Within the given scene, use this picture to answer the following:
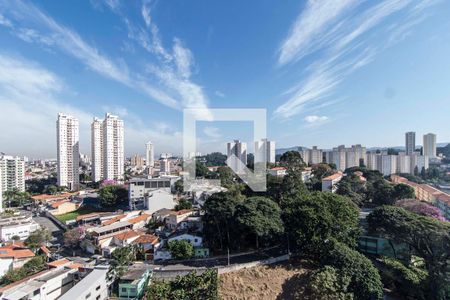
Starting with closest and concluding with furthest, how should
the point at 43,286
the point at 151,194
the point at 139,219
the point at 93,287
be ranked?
1. the point at 93,287
2. the point at 43,286
3. the point at 139,219
4. the point at 151,194

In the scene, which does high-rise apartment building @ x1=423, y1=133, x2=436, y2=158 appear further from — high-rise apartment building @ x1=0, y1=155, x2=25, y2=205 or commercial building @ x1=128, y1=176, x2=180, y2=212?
high-rise apartment building @ x1=0, y1=155, x2=25, y2=205

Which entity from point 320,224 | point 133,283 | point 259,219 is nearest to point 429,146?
point 320,224

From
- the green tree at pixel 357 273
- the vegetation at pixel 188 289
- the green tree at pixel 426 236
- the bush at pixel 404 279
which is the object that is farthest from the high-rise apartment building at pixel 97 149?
the bush at pixel 404 279

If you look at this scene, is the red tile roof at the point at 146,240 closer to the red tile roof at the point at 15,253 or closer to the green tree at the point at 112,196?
the red tile roof at the point at 15,253

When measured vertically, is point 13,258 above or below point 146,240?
below

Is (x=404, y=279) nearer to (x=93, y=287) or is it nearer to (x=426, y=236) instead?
(x=426, y=236)

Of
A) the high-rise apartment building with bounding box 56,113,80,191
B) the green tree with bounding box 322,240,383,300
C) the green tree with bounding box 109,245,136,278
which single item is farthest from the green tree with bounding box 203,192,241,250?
the high-rise apartment building with bounding box 56,113,80,191
